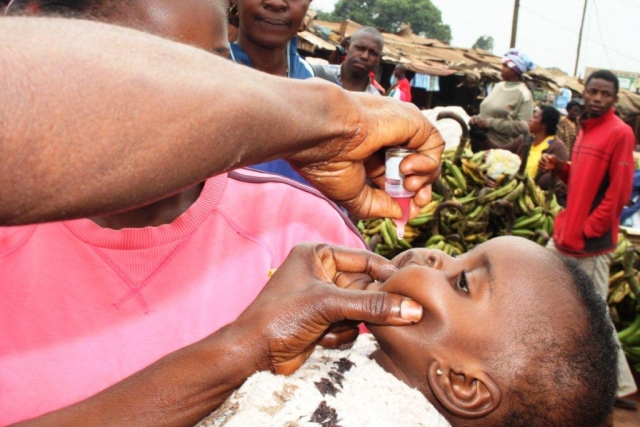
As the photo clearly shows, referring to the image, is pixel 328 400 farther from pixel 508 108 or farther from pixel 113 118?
pixel 508 108

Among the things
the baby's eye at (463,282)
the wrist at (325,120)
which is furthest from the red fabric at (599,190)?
the wrist at (325,120)

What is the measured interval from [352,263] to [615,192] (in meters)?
3.53

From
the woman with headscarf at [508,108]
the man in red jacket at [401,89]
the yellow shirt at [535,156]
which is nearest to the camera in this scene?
the yellow shirt at [535,156]

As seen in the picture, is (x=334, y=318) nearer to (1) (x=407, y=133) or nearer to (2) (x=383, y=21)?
(1) (x=407, y=133)

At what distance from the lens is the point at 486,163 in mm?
5363

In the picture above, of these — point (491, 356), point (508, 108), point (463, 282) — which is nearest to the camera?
point (491, 356)

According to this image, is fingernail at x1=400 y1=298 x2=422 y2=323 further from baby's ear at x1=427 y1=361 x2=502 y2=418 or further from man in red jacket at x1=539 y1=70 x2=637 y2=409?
man in red jacket at x1=539 y1=70 x2=637 y2=409

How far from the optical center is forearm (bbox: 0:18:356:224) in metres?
0.55

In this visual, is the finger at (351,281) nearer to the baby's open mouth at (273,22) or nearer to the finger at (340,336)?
the finger at (340,336)

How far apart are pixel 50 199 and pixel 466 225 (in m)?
4.18

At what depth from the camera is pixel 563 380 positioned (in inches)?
54.9

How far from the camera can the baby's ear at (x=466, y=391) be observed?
142cm

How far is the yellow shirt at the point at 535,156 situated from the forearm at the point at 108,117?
6503mm

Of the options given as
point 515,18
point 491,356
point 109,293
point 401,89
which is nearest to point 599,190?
point 491,356
